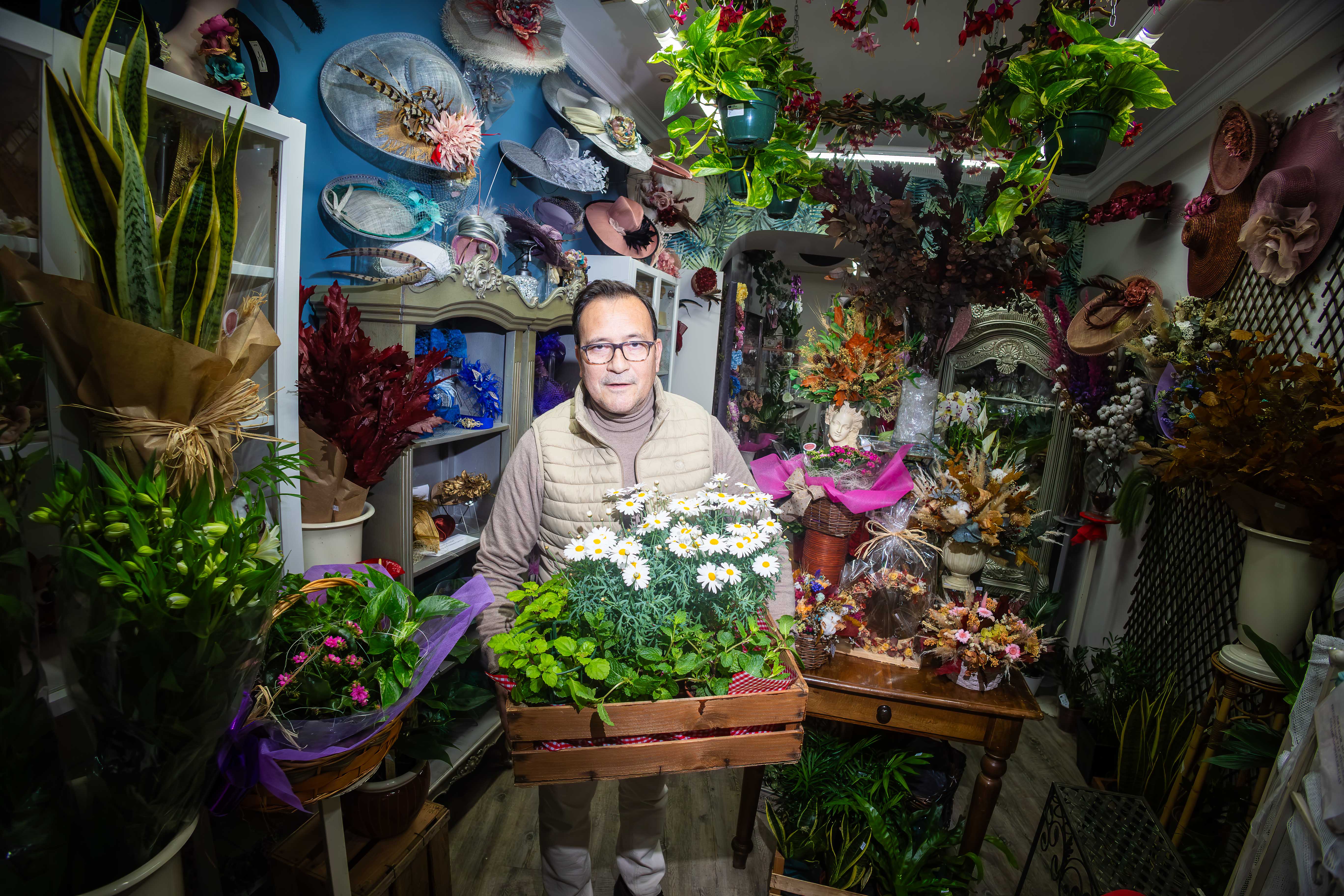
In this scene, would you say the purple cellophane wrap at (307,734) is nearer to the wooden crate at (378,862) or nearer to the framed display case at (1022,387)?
the wooden crate at (378,862)

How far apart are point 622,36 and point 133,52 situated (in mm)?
2737

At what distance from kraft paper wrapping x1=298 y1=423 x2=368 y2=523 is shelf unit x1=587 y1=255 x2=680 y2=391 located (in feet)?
4.90

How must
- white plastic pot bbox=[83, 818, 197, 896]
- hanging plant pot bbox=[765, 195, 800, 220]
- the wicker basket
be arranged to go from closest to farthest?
white plastic pot bbox=[83, 818, 197, 896]
the wicker basket
hanging plant pot bbox=[765, 195, 800, 220]

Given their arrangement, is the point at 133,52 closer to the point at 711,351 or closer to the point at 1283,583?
the point at 1283,583

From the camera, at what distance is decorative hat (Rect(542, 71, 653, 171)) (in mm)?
3008

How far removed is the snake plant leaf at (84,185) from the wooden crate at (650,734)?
0.96 meters

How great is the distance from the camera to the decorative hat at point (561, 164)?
2.87 m

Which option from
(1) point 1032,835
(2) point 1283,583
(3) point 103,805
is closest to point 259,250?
(3) point 103,805

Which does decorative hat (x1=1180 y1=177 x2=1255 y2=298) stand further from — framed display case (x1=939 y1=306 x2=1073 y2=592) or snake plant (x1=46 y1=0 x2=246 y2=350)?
snake plant (x1=46 y1=0 x2=246 y2=350)

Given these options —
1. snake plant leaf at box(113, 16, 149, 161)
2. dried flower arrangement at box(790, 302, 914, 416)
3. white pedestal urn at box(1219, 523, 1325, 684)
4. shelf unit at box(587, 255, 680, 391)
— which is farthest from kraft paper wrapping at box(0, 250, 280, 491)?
white pedestal urn at box(1219, 523, 1325, 684)

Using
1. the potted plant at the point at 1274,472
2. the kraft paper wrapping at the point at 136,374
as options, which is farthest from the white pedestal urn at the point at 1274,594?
the kraft paper wrapping at the point at 136,374

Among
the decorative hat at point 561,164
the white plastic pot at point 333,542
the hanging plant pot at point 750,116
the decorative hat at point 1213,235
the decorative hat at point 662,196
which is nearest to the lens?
the hanging plant pot at point 750,116

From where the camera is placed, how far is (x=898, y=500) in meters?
1.82

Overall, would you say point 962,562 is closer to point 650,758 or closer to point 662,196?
point 650,758
